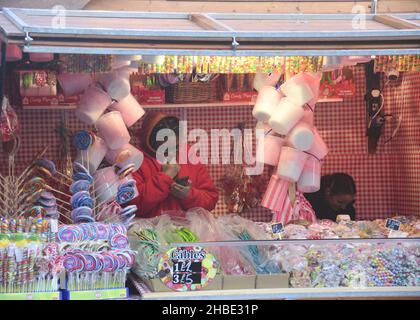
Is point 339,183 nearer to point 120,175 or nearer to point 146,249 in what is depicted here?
point 120,175

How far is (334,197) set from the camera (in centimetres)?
860

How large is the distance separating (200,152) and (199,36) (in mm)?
2836

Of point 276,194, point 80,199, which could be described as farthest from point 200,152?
point 80,199

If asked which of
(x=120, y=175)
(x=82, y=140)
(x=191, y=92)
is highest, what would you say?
(x=191, y=92)

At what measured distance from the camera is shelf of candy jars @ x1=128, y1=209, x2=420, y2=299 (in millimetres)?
5801

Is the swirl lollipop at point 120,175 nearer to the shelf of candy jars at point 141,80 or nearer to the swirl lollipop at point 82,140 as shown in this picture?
the swirl lollipop at point 82,140

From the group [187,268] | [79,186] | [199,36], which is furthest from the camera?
[79,186]

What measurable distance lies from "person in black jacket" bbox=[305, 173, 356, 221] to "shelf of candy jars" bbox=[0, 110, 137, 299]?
108 inches

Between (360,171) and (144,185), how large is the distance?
2423mm

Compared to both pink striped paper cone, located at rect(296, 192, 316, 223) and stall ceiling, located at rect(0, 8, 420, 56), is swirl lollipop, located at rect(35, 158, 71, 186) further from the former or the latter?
pink striped paper cone, located at rect(296, 192, 316, 223)

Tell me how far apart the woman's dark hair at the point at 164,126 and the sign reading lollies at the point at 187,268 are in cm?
211

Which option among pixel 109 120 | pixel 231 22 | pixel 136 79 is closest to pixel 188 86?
pixel 136 79

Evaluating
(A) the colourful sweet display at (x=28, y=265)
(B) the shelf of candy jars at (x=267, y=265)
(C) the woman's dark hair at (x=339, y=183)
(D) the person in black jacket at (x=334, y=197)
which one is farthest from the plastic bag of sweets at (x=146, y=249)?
(C) the woman's dark hair at (x=339, y=183)

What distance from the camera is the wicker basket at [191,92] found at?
8120mm
